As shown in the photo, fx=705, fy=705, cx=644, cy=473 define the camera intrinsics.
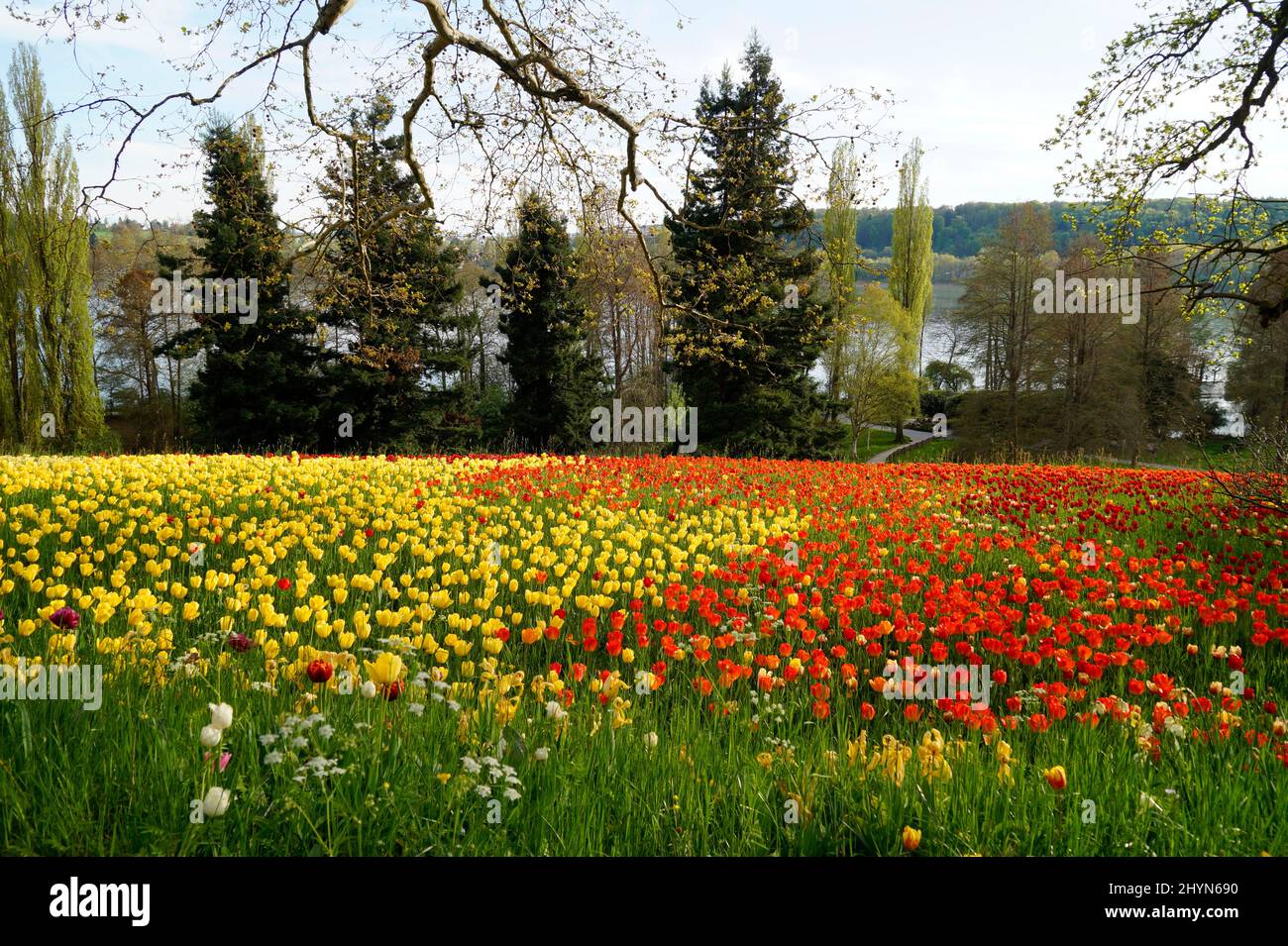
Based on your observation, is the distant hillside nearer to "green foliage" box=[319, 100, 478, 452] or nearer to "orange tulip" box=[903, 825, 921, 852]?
"orange tulip" box=[903, 825, 921, 852]

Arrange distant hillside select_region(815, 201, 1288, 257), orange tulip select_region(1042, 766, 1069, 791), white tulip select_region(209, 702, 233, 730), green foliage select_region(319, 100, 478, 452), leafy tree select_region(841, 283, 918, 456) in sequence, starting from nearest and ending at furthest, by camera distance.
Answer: white tulip select_region(209, 702, 233, 730) < orange tulip select_region(1042, 766, 1069, 791) < distant hillside select_region(815, 201, 1288, 257) < green foliage select_region(319, 100, 478, 452) < leafy tree select_region(841, 283, 918, 456)

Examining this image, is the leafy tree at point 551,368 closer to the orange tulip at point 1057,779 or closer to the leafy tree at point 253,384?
the leafy tree at point 253,384

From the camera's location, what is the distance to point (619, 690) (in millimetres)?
3479

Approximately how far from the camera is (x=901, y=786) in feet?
7.15

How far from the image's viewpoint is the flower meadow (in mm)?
1953

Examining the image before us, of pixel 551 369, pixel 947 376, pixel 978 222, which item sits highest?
pixel 978 222

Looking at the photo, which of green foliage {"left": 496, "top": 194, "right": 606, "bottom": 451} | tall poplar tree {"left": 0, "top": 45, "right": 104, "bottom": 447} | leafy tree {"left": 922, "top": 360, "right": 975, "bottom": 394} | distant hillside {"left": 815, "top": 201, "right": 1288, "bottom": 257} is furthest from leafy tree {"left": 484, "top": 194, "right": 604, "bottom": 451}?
leafy tree {"left": 922, "top": 360, "right": 975, "bottom": 394}

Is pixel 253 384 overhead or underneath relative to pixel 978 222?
underneath

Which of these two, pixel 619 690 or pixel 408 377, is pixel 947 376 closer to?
pixel 408 377

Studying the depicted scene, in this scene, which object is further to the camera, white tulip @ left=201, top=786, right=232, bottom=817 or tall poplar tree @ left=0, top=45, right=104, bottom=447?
tall poplar tree @ left=0, top=45, right=104, bottom=447

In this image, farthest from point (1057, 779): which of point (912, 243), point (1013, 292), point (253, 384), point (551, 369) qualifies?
point (912, 243)

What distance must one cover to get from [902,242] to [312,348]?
31885mm

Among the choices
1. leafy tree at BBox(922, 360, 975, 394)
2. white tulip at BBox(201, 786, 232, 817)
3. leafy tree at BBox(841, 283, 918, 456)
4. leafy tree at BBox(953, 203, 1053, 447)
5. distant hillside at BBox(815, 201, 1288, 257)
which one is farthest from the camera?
leafy tree at BBox(922, 360, 975, 394)

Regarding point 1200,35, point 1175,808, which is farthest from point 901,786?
point 1200,35
